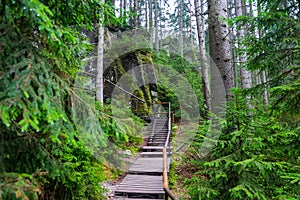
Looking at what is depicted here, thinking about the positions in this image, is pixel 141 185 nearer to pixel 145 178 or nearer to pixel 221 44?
pixel 145 178

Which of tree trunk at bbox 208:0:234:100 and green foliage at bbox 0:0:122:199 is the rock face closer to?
tree trunk at bbox 208:0:234:100

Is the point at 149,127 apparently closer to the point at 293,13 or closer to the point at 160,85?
the point at 160,85

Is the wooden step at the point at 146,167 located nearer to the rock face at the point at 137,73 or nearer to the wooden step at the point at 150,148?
the wooden step at the point at 150,148

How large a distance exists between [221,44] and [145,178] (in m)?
4.03

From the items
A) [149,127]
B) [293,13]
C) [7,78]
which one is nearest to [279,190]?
[293,13]

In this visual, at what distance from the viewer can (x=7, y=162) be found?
6.06 feet

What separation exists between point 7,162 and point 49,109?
69 centimetres

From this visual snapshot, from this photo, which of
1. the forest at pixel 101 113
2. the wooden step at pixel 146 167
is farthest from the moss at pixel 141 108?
the forest at pixel 101 113

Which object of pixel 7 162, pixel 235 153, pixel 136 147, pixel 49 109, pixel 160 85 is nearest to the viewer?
pixel 49 109

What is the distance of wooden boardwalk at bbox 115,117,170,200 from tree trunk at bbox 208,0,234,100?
2.85 m

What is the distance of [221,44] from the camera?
4926 millimetres

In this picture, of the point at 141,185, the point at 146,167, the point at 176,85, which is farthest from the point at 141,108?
the point at 141,185

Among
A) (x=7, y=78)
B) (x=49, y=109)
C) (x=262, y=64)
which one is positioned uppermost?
(x=262, y=64)

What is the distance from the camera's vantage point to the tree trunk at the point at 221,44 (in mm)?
4836
